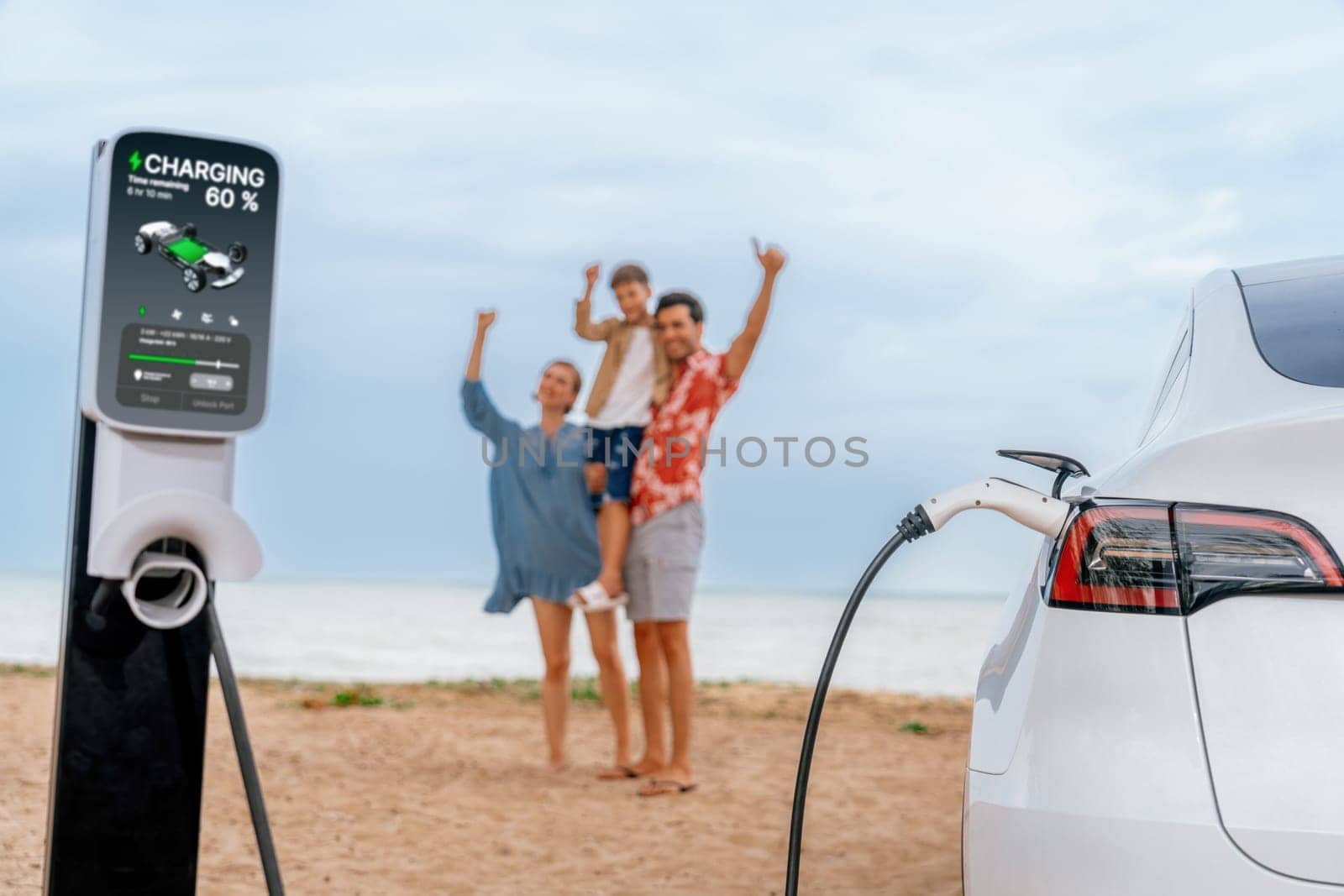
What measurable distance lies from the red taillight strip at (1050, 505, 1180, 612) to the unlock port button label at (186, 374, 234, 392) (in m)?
1.46

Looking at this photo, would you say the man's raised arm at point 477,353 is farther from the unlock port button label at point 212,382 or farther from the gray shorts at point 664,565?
the unlock port button label at point 212,382

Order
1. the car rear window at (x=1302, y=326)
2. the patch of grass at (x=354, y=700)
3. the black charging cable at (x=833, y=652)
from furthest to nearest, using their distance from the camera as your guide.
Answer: the patch of grass at (x=354, y=700) < the black charging cable at (x=833, y=652) < the car rear window at (x=1302, y=326)

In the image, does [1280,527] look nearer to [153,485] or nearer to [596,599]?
→ [153,485]

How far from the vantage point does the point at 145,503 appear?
2.23 meters

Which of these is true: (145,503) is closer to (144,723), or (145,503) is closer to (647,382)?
(144,723)

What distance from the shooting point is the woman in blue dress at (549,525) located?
19.1 ft

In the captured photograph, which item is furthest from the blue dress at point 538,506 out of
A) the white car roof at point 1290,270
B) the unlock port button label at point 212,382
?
the white car roof at point 1290,270

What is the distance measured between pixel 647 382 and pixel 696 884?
2343 mm

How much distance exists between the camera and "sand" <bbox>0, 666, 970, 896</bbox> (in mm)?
4090

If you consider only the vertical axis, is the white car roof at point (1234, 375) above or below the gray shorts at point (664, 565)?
above

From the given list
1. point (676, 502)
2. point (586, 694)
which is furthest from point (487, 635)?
point (676, 502)

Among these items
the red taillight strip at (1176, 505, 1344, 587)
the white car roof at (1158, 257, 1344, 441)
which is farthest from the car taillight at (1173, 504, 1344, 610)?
the white car roof at (1158, 257, 1344, 441)

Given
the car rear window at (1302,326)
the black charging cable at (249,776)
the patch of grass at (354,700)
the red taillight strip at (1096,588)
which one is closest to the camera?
the red taillight strip at (1096,588)

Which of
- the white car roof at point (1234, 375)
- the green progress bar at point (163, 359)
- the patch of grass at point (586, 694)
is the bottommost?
the patch of grass at point (586, 694)
